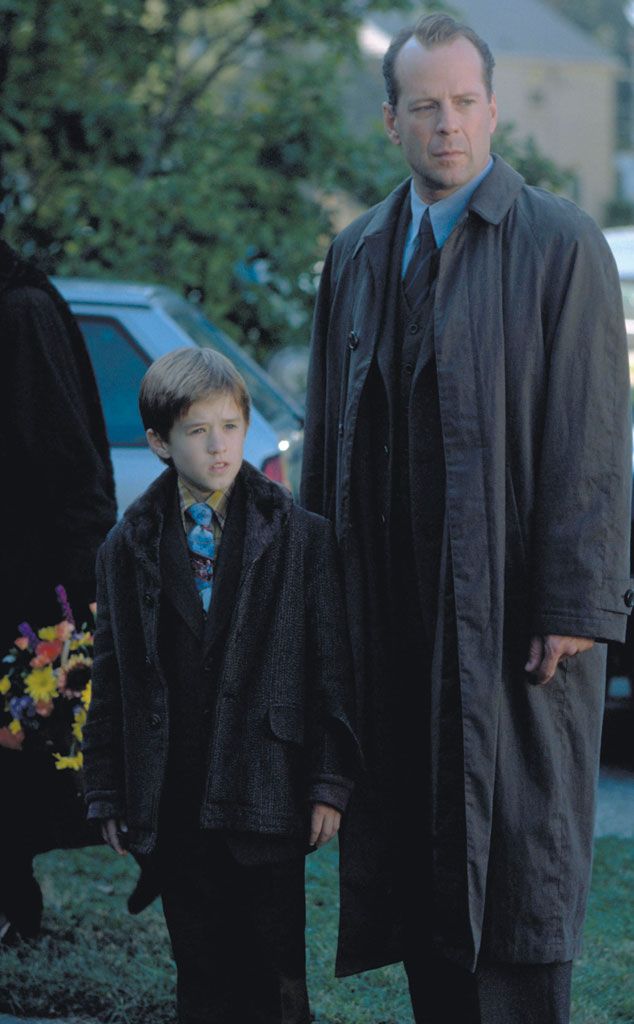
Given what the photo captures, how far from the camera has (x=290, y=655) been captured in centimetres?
308

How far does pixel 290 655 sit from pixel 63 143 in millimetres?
7003

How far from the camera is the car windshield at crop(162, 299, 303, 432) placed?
22.0 feet

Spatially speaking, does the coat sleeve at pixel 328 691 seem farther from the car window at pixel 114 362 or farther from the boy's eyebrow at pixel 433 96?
the car window at pixel 114 362

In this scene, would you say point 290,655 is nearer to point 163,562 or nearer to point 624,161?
point 163,562

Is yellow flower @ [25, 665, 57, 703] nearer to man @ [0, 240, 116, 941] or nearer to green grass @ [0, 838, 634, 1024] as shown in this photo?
man @ [0, 240, 116, 941]

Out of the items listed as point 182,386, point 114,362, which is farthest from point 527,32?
point 182,386

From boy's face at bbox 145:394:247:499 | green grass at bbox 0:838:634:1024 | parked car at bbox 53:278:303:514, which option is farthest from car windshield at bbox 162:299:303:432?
boy's face at bbox 145:394:247:499

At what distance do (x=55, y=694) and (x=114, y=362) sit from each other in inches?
120

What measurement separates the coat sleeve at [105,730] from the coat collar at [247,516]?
0.09m

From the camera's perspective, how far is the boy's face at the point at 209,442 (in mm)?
3113

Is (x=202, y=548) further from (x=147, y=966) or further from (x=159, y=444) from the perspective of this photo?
(x=147, y=966)

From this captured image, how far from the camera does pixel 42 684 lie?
3.97 meters

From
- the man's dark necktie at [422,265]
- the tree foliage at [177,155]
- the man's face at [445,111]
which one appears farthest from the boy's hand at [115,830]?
the tree foliage at [177,155]

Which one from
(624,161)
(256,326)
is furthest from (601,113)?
(256,326)
